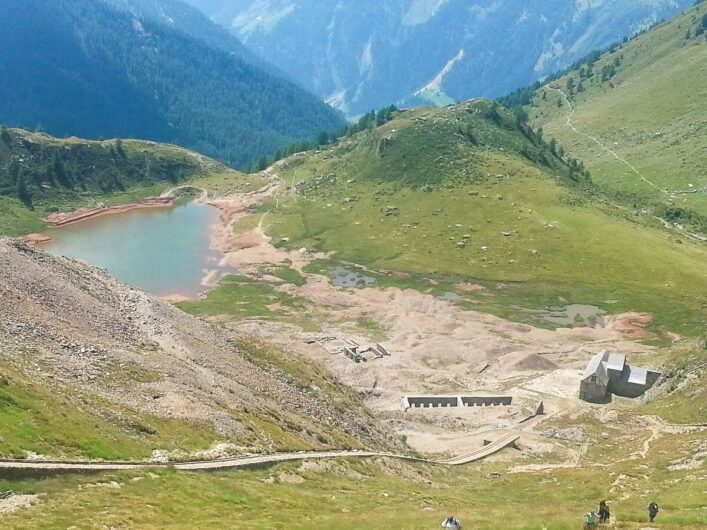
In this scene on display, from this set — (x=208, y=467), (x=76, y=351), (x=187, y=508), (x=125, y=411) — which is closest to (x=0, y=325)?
(x=76, y=351)

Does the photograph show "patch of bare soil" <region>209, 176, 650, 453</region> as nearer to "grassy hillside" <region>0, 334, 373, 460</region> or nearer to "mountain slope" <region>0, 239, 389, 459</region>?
"mountain slope" <region>0, 239, 389, 459</region>

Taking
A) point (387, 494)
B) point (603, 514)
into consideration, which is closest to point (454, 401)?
point (387, 494)

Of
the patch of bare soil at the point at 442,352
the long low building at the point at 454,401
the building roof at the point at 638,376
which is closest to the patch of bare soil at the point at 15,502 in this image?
the patch of bare soil at the point at 442,352

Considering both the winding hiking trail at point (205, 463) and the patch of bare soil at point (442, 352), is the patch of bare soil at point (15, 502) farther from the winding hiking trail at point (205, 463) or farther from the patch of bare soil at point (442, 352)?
the patch of bare soil at point (442, 352)

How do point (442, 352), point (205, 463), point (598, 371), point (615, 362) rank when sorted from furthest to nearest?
1. point (442, 352)
2. point (615, 362)
3. point (598, 371)
4. point (205, 463)

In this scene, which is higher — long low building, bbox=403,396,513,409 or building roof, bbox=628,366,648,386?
building roof, bbox=628,366,648,386

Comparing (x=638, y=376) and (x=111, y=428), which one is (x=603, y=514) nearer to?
(x=111, y=428)

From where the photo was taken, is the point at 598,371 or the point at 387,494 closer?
the point at 387,494

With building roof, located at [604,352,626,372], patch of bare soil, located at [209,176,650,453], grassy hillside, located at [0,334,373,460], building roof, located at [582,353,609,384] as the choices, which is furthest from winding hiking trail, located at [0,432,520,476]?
building roof, located at [604,352,626,372]
